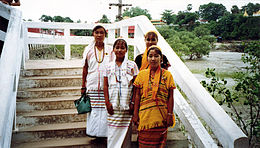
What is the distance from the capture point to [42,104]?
349 cm

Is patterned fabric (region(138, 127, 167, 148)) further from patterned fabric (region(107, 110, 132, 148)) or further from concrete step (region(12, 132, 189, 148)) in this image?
concrete step (region(12, 132, 189, 148))

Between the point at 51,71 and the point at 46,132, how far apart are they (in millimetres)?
1674

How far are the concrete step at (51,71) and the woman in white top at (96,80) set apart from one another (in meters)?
1.68

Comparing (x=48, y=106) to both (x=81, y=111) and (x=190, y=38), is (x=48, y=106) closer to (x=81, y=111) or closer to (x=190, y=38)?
(x=81, y=111)

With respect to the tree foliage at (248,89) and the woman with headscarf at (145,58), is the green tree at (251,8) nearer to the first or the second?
the tree foliage at (248,89)

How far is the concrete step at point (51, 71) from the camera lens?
418 centimetres

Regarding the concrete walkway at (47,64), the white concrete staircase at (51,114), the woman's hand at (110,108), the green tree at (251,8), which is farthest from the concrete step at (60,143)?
the green tree at (251,8)

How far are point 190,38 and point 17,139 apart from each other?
23.0 ft

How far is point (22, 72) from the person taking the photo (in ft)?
13.6

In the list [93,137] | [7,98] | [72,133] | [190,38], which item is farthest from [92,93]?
[190,38]

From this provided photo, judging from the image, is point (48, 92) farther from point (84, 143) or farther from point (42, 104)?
point (84, 143)

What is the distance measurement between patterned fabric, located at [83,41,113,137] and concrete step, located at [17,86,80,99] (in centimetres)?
123

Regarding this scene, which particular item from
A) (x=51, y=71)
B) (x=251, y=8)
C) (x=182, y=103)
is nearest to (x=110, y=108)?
(x=182, y=103)

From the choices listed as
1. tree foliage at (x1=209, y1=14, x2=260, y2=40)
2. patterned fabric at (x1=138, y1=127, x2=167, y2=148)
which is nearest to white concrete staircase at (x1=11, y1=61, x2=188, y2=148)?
patterned fabric at (x1=138, y1=127, x2=167, y2=148)
